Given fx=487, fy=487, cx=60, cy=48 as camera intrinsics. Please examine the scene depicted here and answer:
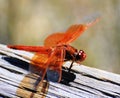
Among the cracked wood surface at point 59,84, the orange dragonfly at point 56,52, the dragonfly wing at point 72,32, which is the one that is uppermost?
the dragonfly wing at point 72,32

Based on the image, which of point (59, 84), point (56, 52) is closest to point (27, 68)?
point (59, 84)

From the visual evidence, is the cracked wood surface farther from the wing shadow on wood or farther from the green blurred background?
the green blurred background

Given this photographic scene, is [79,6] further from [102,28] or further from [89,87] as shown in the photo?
[89,87]

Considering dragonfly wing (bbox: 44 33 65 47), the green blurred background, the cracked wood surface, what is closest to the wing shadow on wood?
Answer: the cracked wood surface

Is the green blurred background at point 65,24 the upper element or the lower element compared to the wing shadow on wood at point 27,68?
upper

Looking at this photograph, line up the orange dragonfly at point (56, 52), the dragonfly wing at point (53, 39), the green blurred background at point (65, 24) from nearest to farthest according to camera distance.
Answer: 1. the orange dragonfly at point (56, 52)
2. the dragonfly wing at point (53, 39)
3. the green blurred background at point (65, 24)

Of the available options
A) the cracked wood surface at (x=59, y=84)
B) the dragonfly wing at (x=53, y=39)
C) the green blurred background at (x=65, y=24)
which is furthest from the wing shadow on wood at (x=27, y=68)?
the green blurred background at (x=65, y=24)

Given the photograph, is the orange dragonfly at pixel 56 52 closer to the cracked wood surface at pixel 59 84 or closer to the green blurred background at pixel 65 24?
the cracked wood surface at pixel 59 84

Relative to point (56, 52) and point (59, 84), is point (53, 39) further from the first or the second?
point (59, 84)

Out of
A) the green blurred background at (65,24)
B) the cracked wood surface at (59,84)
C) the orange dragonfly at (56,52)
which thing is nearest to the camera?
the cracked wood surface at (59,84)
